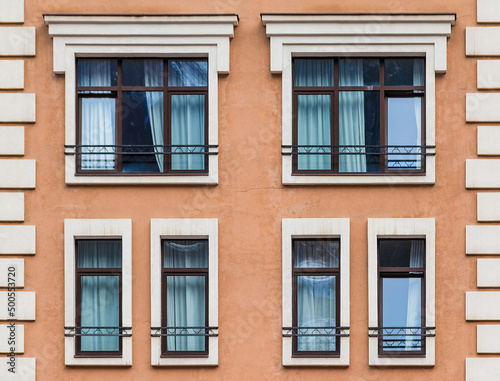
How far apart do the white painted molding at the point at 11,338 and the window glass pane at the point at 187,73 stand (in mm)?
5397

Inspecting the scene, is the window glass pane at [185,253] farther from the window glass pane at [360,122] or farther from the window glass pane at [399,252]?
the window glass pane at [399,252]

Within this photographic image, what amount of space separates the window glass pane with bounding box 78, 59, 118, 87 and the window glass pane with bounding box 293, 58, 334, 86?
349 centimetres

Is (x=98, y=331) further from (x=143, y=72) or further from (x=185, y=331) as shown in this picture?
(x=143, y=72)

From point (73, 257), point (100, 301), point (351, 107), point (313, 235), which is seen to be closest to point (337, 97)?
point (351, 107)

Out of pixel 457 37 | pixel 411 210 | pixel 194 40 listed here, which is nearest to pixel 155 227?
pixel 194 40

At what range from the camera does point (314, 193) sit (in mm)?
14023

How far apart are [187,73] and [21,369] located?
6.32 meters

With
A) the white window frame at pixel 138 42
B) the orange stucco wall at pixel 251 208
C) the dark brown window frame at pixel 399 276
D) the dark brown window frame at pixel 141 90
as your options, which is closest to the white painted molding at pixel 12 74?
the orange stucco wall at pixel 251 208

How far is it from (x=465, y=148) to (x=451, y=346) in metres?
3.67

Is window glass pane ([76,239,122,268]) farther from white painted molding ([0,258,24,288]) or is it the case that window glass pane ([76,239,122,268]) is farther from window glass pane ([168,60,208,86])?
window glass pane ([168,60,208,86])

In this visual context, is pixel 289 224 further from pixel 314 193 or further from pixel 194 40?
pixel 194 40

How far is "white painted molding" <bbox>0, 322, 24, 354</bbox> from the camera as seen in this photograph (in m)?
13.9

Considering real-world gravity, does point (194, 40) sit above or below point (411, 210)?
above

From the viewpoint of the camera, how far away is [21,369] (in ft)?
45.4
